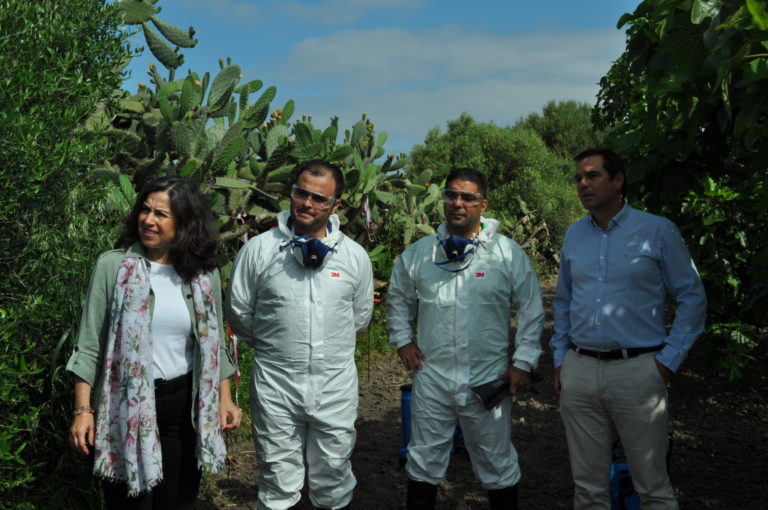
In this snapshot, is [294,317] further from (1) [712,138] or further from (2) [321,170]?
(1) [712,138]

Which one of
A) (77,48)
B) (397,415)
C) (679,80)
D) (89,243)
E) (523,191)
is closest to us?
(679,80)

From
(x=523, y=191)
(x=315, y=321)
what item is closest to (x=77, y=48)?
(x=315, y=321)

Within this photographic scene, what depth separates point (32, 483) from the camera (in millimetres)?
3746

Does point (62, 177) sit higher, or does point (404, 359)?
point (62, 177)

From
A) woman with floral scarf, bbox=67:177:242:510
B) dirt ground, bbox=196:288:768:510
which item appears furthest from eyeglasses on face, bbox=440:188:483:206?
dirt ground, bbox=196:288:768:510

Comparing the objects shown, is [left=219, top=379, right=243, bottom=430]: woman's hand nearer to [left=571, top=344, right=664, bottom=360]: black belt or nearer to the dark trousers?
the dark trousers

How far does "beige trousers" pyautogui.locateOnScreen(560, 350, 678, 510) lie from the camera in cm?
361

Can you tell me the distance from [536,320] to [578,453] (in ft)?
2.35

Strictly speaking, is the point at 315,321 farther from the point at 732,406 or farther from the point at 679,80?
the point at 732,406

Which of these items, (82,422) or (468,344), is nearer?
(82,422)

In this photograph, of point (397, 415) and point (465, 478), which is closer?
point (465, 478)

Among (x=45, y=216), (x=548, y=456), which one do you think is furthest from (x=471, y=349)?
(x=548, y=456)

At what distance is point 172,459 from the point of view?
3.16 metres

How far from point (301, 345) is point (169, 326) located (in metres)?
0.80
